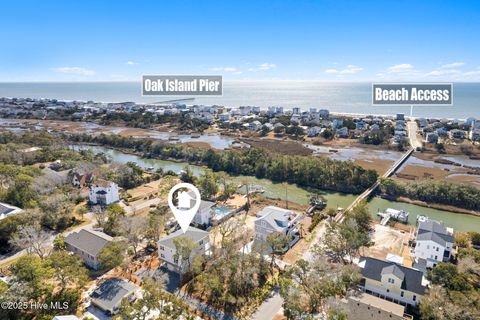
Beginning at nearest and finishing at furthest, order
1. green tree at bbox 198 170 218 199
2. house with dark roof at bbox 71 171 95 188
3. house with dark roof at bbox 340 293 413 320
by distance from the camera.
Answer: house with dark roof at bbox 340 293 413 320 → green tree at bbox 198 170 218 199 → house with dark roof at bbox 71 171 95 188

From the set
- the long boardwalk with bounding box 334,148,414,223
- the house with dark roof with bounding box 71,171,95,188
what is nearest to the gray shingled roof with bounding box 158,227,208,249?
the long boardwalk with bounding box 334,148,414,223

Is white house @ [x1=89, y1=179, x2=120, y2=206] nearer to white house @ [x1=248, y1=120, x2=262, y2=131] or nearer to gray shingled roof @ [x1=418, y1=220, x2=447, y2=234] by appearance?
gray shingled roof @ [x1=418, y1=220, x2=447, y2=234]

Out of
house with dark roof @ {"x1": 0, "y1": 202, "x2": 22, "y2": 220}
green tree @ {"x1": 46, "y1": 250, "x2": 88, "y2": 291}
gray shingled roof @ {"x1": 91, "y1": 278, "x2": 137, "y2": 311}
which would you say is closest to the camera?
gray shingled roof @ {"x1": 91, "y1": 278, "x2": 137, "y2": 311}

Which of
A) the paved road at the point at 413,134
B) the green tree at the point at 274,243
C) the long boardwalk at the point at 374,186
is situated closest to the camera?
the green tree at the point at 274,243

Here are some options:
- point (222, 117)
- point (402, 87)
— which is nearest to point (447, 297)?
point (402, 87)

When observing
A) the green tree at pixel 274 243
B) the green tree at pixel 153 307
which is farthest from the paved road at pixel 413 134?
the green tree at pixel 153 307

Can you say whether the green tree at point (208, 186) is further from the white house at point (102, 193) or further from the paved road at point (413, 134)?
the paved road at point (413, 134)

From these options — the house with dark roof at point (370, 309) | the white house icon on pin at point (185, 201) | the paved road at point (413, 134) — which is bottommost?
the house with dark roof at point (370, 309)

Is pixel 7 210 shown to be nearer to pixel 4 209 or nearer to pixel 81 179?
pixel 4 209

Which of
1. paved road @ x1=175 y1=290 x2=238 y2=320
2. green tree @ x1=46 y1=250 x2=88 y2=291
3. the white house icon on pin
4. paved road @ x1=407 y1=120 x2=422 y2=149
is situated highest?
paved road @ x1=407 y1=120 x2=422 y2=149
